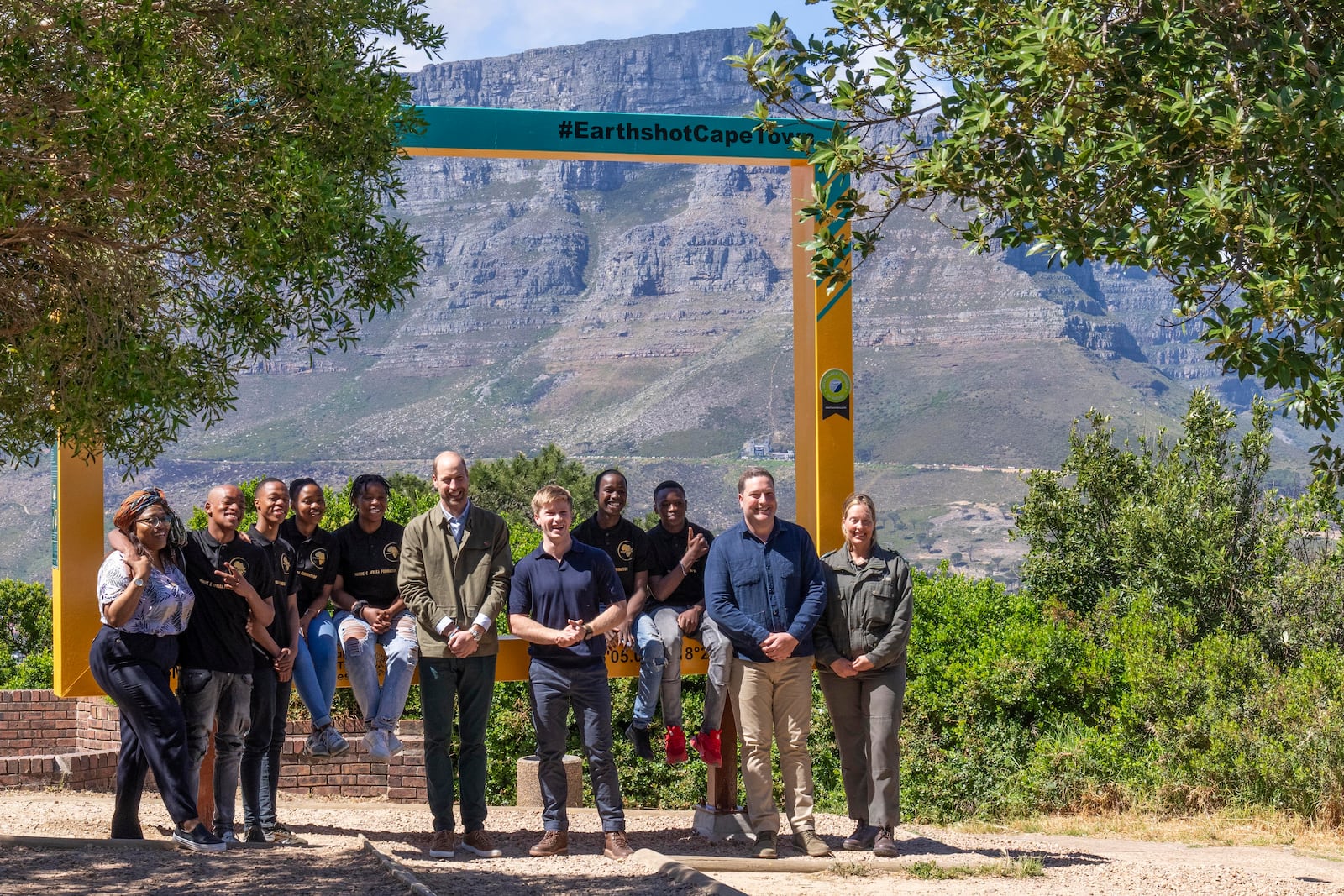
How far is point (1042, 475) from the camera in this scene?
2141 centimetres

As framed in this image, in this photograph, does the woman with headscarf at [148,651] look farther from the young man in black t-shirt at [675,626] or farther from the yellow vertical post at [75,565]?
the young man in black t-shirt at [675,626]

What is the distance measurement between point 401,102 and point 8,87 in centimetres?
200

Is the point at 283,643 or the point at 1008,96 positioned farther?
the point at 283,643

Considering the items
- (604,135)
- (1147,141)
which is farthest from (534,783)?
(1147,141)

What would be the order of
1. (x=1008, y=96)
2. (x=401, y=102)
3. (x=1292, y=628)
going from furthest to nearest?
(x=1292, y=628), (x=401, y=102), (x=1008, y=96)

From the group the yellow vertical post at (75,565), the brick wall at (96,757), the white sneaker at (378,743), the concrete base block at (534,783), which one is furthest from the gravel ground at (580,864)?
the concrete base block at (534,783)

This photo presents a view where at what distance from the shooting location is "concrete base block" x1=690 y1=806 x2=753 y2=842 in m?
7.62

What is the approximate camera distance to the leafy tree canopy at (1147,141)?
15.6 ft

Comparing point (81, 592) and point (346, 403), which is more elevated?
point (346, 403)

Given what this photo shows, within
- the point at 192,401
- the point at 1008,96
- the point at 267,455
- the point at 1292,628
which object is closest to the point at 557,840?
the point at 192,401

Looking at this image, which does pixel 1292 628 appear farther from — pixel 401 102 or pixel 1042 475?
pixel 401 102

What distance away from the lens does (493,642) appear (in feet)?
23.2

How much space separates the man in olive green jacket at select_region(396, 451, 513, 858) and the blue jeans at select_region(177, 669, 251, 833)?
0.91 metres

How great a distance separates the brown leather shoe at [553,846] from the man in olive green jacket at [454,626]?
22 centimetres
